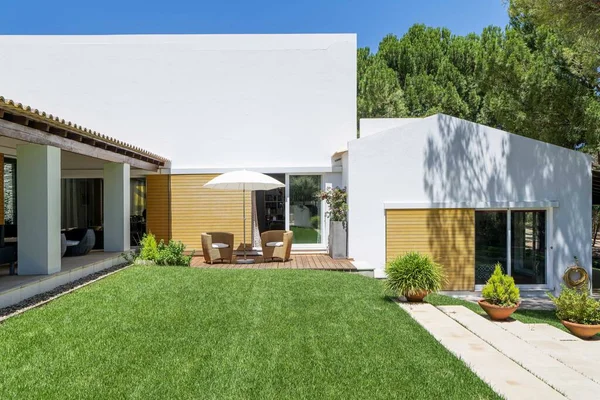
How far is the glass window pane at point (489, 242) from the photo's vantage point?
15.4 m

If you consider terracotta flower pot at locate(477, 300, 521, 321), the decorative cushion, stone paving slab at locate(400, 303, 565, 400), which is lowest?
terracotta flower pot at locate(477, 300, 521, 321)

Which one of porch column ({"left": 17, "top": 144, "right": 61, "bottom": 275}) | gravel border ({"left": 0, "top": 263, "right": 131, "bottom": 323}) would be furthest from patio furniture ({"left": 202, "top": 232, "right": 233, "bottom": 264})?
porch column ({"left": 17, "top": 144, "right": 61, "bottom": 275})

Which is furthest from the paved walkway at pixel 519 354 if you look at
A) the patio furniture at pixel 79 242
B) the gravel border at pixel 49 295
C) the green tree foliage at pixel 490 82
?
the green tree foliage at pixel 490 82

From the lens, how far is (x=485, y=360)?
20.0ft

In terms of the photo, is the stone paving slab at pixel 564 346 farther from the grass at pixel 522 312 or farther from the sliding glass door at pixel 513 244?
the sliding glass door at pixel 513 244

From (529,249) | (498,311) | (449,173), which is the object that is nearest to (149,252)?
(498,311)

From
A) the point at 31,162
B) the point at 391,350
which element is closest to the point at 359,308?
the point at 391,350

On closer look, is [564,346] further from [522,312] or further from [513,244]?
[513,244]

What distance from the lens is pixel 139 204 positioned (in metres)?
18.3

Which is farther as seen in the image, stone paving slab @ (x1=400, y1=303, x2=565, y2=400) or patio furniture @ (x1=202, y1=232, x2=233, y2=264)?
patio furniture @ (x1=202, y1=232, x2=233, y2=264)

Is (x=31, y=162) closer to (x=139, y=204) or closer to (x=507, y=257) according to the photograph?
(x=139, y=204)

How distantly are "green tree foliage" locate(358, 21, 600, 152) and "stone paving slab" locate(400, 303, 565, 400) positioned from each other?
13.3 meters

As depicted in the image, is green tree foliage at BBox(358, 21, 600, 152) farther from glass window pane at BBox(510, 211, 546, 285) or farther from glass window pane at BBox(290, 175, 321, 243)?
glass window pane at BBox(290, 175, 321, 243)

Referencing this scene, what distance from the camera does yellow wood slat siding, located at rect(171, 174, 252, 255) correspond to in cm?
1702
